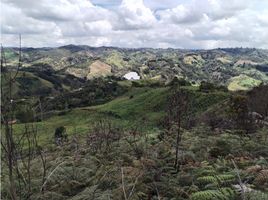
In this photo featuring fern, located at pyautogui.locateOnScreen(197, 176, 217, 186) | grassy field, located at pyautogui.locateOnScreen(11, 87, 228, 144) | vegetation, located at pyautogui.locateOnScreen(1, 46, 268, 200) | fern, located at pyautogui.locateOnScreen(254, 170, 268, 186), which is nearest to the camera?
vegetation, located at pyautogui.locateOnScreen(1, 46, 268, 200)

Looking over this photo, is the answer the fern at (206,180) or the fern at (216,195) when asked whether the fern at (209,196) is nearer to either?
the fern at (216,195)

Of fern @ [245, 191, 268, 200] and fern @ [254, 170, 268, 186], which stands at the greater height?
fern @ [245, 191, 268, 200]

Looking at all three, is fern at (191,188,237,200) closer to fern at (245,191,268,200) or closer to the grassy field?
fern at (245,191,268,200)

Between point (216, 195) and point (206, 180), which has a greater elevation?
point (216, 195)

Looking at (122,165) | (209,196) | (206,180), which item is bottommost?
(122,165)

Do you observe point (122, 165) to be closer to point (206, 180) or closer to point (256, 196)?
point (206, 180)

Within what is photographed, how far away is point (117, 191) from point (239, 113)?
58.2 ft

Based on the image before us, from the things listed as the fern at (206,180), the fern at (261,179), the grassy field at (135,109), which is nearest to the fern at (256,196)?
the fern at (206,180)

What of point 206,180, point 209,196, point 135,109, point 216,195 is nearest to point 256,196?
point 216,195

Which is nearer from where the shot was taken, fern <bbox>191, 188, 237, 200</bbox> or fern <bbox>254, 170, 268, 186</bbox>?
fern <bbox>191, 188, 237, 200</bbox>

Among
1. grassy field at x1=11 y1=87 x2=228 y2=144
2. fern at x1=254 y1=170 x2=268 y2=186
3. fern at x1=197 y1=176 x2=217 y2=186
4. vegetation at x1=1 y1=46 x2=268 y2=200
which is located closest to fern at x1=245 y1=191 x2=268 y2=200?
vegetation at x1=1 y1=46 x2=268 y2=200

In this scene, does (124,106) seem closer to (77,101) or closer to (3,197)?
(77,101)

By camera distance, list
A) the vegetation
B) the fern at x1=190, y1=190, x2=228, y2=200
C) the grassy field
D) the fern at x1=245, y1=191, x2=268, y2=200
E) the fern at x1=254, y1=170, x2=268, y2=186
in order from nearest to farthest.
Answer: the vegetation < the fern at x1=245, y1=191, x2=268, y2=200 < the fern at x1=190, y1=190, x2=228, y2=200 < the fern at x1=254, y1=170, x2=268, y2=186 < the grassy field

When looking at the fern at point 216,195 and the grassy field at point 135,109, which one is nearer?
the fern at point 216,195
